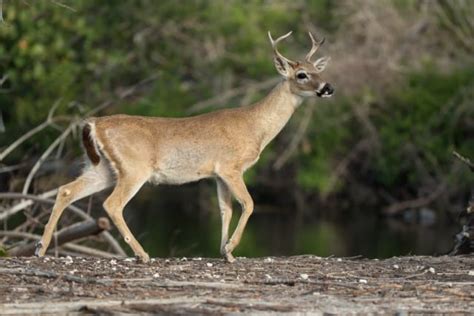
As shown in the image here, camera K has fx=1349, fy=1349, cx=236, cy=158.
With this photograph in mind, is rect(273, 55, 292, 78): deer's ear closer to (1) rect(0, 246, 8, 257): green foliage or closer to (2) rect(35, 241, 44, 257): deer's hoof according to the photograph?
(2) rect(35, 241, 44, 257): deer's hoof

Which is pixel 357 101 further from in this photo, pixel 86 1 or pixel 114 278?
pixel 114 278

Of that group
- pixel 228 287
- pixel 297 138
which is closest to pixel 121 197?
pixel 228 287

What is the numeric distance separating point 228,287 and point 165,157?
2.62 metres

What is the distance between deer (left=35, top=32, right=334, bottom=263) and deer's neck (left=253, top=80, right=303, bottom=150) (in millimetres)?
17

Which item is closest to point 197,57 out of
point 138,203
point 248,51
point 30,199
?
point 248,51

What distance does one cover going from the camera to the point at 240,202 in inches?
512

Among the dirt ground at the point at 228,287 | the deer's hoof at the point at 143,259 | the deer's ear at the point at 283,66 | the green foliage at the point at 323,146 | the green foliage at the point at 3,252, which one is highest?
the deer's ear at the point at 283,66

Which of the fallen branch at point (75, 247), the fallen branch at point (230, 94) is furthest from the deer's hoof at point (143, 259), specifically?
the fallen branch at point (230, 94)

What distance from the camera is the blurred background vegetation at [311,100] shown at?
2816cm

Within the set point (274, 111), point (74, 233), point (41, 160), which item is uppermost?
point (274, 111)

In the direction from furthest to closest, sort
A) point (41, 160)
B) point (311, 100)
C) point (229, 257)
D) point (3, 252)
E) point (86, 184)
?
1. point (311, 100)
2. point (41, 160)
3. point (3, 252)
4. point (86, 184)
5. point (229, 257)

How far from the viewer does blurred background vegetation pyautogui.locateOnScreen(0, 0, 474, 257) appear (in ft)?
92.4

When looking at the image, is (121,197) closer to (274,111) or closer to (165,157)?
(165,157)

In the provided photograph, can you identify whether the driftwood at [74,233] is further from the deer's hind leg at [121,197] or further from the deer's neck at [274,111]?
the deer's hind leg at [121,197]
